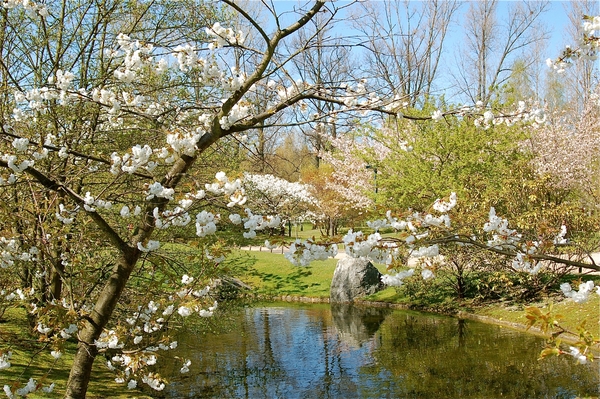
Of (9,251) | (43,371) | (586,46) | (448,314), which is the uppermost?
(586,46)

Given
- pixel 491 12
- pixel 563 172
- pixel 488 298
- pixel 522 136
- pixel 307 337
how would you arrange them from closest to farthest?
pixel 307 337, pixel 488 298, pixel 522 136, pixel 563 172, pixel 491 12

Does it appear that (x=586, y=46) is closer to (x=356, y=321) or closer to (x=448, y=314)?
(x=356, y=321)

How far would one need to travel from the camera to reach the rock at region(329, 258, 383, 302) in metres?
15.8

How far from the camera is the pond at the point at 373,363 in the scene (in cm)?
784

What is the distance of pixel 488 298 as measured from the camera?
1371cm

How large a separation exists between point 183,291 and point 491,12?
25261mm

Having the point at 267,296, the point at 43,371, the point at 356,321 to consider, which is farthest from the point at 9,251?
the point at 267,296

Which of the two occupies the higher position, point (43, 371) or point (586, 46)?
point (586, 46)

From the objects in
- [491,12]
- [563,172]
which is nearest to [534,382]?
[563,172]

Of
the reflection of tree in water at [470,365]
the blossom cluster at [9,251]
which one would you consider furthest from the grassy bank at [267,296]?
the reflection of tree in water at [470,365]

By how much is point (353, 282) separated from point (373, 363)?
669 cm

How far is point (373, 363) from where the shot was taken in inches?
365

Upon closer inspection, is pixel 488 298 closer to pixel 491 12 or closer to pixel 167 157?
pixel 167 157

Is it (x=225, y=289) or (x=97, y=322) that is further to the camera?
(x=225, y=289)
